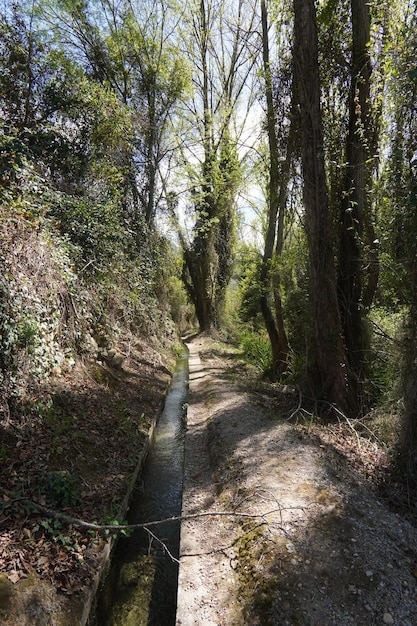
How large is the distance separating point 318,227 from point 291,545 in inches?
182

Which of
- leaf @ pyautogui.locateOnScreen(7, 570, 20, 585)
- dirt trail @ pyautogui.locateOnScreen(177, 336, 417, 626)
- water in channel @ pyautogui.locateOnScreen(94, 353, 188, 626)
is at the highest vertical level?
leaf @ pyautogui.locateOnScreen(7, 570, 20, 585)

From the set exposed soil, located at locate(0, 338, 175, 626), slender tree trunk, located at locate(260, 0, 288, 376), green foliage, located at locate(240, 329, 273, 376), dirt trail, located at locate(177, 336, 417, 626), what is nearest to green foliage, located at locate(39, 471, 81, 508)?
exposed soil, located at locate(0, 338, 175, 626)

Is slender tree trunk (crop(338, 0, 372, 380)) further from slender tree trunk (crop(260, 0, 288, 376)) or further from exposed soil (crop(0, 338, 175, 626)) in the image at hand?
exposed soil (crop(0, 338, 175, 626))

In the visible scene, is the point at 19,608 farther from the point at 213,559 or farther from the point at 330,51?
the point at 330,51

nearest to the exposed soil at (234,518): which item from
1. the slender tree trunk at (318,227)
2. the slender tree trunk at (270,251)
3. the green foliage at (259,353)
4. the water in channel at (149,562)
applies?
the water in channel at (149,562)

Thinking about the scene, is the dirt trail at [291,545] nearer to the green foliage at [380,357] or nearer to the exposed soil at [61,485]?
the exposed soil at [61,485]

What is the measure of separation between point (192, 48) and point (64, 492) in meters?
18.7

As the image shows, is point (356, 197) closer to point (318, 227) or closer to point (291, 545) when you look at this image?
point (318, 227)

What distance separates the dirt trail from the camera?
2.66m

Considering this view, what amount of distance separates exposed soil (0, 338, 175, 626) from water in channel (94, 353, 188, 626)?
35 centimetres

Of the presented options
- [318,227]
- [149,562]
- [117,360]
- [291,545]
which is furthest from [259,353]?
[291,545]

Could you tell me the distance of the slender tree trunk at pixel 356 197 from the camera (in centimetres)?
615

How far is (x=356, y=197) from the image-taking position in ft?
20.8

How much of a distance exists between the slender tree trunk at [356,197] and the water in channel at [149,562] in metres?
3.69
